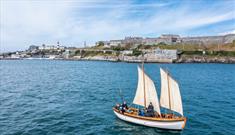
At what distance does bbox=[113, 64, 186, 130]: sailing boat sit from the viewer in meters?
27.8

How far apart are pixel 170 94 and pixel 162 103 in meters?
2.21

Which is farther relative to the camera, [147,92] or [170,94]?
[147,92]

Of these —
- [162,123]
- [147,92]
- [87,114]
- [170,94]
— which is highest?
[170,94]

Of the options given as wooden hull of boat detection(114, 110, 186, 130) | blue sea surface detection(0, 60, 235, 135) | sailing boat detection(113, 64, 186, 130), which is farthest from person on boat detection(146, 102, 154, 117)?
blue sea surface detection(0, 60, 235, 135)

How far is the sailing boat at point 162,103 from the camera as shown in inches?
1094

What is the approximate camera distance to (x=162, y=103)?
31.1 meters

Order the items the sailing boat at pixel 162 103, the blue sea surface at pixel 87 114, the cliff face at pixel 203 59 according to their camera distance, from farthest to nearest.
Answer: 1. the cliff face at pixel 203 59
2. the blue sea surface at pixel 87 114
3. the sailing boat at pixel 162 103

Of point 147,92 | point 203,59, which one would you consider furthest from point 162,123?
point 203,59

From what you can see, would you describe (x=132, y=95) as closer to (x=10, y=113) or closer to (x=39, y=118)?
(x=39, y=118)

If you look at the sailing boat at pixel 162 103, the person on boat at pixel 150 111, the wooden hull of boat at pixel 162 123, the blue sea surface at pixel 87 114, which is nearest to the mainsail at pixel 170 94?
the sailing boat at pixel 162 103

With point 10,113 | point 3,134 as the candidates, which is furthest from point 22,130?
point 10,113

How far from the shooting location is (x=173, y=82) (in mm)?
28609

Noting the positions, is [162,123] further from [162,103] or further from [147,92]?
[147,92]

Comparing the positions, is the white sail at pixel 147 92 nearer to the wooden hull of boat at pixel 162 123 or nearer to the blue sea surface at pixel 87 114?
the wooden hull of boat at pixel 162 123
